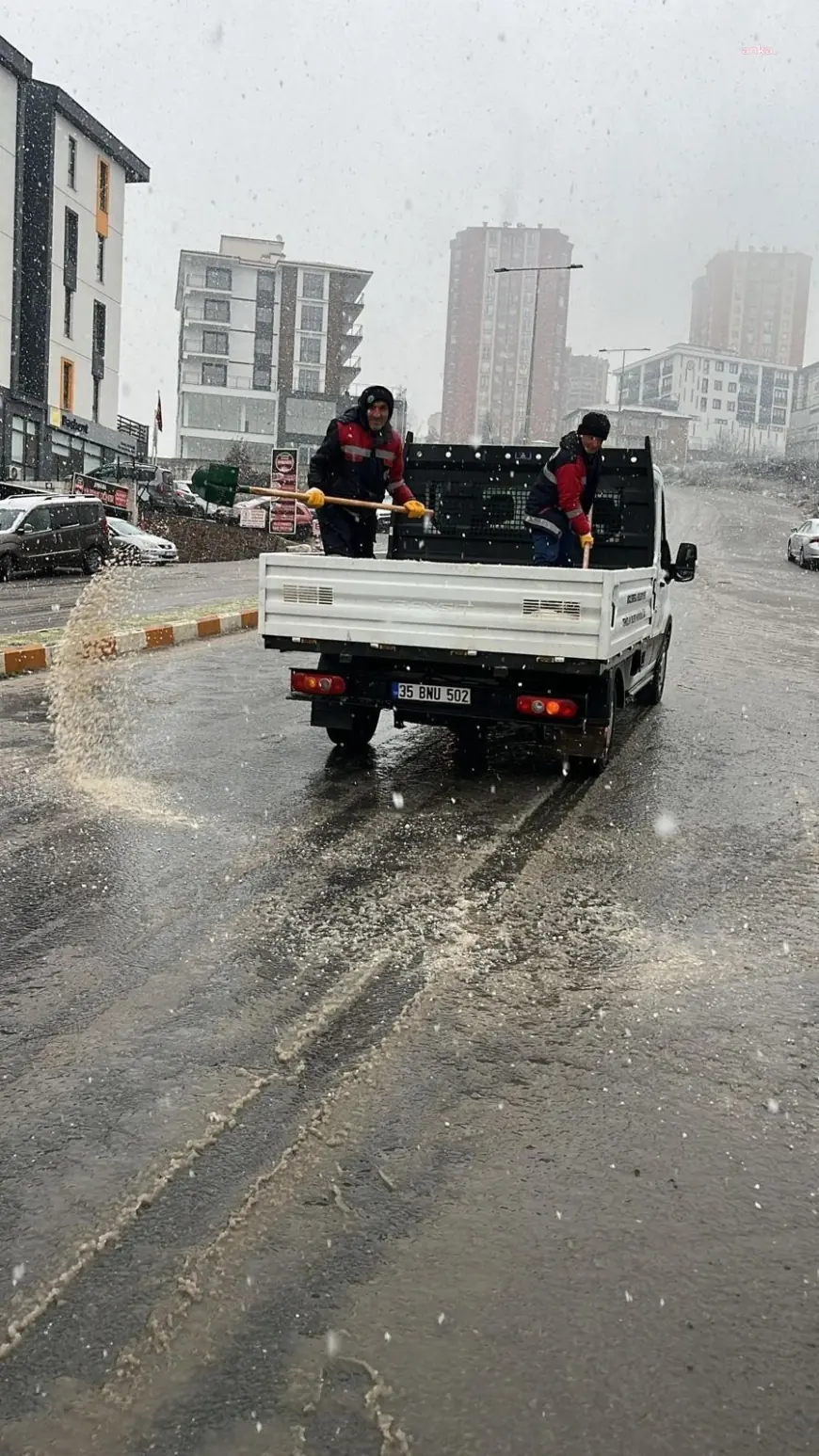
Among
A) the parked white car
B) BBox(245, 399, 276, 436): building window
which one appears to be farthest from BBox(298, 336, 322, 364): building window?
the parked white car

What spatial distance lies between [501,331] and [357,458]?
12824 cm

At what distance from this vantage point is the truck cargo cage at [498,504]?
9688 mm

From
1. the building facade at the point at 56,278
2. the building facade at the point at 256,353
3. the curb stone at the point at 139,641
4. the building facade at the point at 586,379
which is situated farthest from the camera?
the building facade at the point at 586,379

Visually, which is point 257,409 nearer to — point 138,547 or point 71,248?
point 71,248

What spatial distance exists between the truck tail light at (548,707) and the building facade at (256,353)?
93.3m

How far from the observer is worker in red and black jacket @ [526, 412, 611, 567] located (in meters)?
8.51

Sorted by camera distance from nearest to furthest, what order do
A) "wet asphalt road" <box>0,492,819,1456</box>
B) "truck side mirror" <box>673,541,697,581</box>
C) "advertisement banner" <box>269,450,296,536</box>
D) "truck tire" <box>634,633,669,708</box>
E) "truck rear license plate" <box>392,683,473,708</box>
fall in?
1. "wet asphalt road" <box>0,492,819,1456</box>
2. "truck rear license plate" <box>392,683,473,708</box>
3. "truck side mirror" <box>673,541,697,581</box>
4. "truck tire" <box>634,633,669,708</box>
5. "advertisement banner" <box>269,450,296,536</box>

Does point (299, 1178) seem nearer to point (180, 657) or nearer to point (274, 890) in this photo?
point (274, 890)

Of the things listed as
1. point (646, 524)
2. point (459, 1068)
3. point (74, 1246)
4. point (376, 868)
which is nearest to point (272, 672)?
point (646, 524)

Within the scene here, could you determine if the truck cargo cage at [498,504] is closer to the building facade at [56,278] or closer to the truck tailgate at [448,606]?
the truck tailgate at [448,606]

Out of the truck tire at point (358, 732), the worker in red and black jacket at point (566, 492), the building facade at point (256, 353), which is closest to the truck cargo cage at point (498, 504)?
the worker in red and black jacket at point (566, 492)

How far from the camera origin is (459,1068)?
3.59 meters

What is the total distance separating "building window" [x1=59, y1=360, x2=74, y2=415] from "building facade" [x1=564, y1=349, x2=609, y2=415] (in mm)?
101905

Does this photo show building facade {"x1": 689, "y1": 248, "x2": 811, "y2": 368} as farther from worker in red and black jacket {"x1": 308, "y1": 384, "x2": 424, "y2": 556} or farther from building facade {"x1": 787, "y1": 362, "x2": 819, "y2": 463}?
worker in red and black jacket {"x1": 308, "y1": 384, "x2": 424, "y2": 556}
